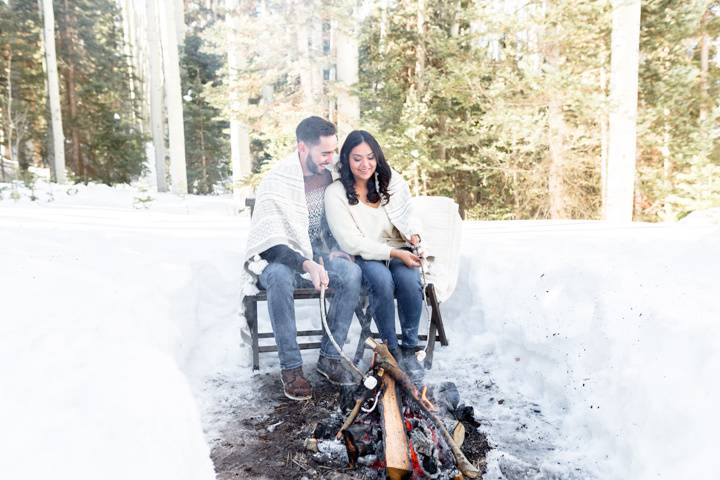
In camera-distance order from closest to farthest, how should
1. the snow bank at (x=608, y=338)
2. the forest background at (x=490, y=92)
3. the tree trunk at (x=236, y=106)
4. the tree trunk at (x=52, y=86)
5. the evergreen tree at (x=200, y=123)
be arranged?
the snow bank at (x=608, y=338), the forest background at (x=490, y=92), the tree trunk at (x=236, y=106), the tree trunk at (x=52, y=86), the evergreen tree at (x=200, y=123)

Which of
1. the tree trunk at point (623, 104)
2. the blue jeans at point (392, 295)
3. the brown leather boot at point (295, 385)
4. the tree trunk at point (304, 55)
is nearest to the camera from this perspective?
the brown leather boot at point (295, 385)

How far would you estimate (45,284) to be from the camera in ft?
10.3

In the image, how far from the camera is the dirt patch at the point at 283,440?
2.43 metres

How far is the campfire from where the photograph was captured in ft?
7.59

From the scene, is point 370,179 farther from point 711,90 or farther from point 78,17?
point 78,17

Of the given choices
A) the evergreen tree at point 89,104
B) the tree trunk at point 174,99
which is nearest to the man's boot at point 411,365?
the tree trunk at point 174,99

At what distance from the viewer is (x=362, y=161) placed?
354cm

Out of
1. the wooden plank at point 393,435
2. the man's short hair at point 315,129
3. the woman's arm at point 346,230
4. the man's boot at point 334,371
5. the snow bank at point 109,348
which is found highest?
the man's short hair at point 315,129

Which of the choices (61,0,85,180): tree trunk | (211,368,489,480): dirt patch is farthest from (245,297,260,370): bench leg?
(61,0,85,180): tree trunk

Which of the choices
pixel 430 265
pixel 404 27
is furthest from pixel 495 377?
pixel 404 27

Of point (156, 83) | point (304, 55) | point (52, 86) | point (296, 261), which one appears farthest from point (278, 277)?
point (156, 83)

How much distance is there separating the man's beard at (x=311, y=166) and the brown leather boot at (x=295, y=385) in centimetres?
148

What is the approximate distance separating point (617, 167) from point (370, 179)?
6353 mm

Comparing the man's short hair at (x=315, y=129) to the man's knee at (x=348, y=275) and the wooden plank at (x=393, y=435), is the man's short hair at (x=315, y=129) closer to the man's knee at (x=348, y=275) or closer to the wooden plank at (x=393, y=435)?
the man's knee at (x=348, y=275)
